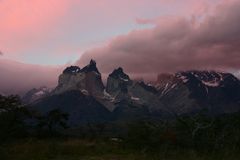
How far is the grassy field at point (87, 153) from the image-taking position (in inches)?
1716

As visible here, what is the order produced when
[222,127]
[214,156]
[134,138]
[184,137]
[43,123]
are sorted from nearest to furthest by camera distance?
[214,156] < [134,138] < [184,137] < [222,127] < [43,123]

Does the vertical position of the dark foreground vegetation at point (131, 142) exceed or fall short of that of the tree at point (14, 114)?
it falls short

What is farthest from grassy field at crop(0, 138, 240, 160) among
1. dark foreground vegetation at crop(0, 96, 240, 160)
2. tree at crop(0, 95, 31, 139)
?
tree at crop(0, 95, 31, 139)

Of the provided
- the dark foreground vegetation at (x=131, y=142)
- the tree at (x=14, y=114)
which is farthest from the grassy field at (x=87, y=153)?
the tree at (x=14, y=114)

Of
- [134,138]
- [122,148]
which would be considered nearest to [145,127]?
[134,138]

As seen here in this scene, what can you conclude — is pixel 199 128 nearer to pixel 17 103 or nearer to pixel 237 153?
pixel 237 153

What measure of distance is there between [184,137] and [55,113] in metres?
26.9

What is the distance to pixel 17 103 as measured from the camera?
218 ft

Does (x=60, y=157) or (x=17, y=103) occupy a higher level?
(x=17, y=103)

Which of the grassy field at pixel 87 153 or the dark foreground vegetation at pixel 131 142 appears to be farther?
the dark foreground vegetation at pixel 131 142

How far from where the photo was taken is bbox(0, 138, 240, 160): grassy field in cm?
4359

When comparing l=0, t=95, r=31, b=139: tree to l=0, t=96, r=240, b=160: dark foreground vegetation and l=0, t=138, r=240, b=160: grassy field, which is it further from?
l=0, t=138, r=240, b=160: grassy field

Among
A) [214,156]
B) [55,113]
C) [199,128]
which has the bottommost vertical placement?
[214,156]

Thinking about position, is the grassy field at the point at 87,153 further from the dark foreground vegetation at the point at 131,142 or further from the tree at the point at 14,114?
the tree at the point at 14,114
